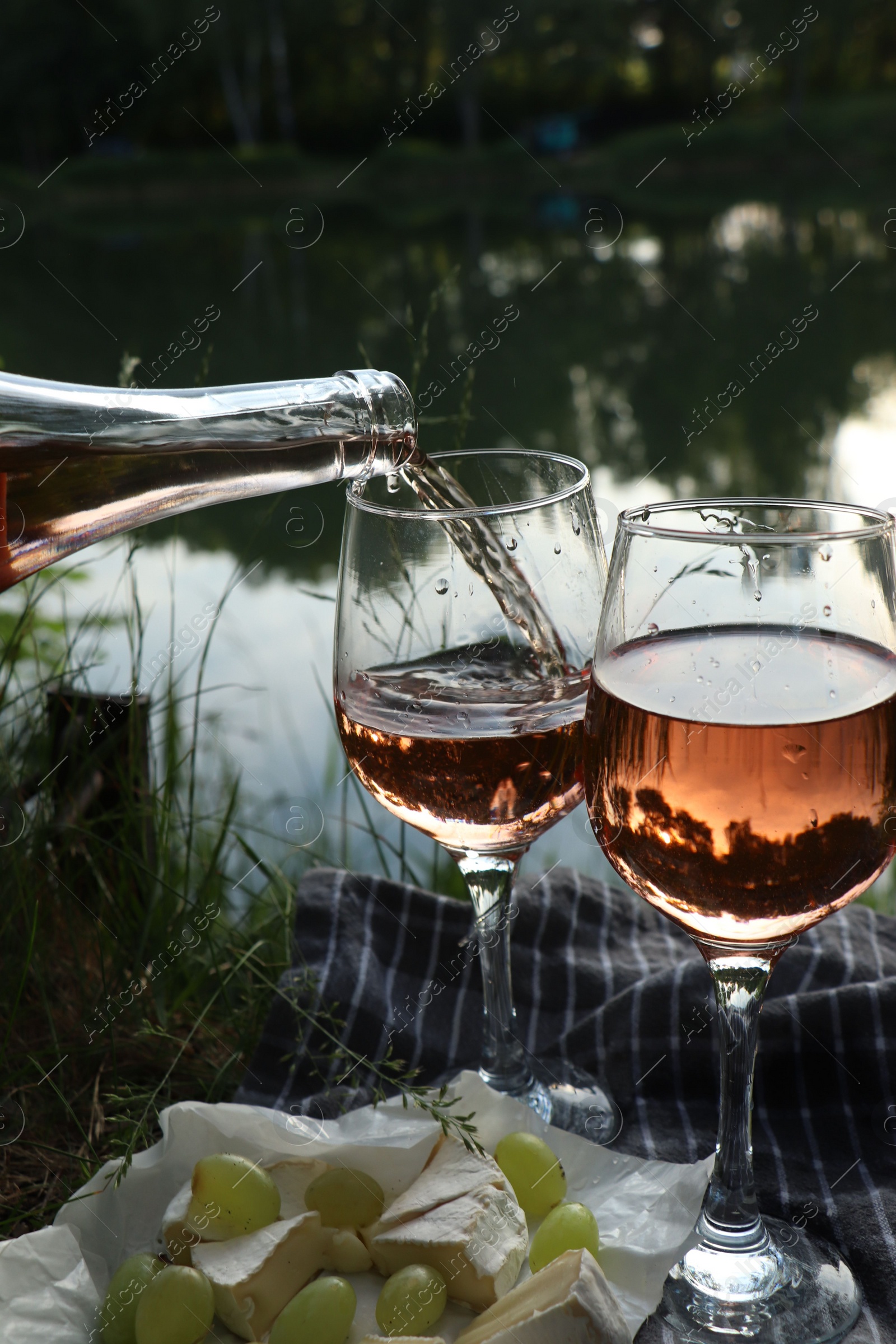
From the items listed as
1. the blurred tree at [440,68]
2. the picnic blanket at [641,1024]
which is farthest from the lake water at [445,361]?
the blurred tree at [440,68]

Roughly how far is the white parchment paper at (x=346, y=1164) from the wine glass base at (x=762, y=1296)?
0.15ft

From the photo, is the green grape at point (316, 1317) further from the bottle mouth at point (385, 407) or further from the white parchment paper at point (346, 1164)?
the bottle mouth at point (385, 407)

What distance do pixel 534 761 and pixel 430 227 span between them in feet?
48.1

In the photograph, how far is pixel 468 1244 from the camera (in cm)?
85

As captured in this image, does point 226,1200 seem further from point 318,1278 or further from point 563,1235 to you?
point 563,1235

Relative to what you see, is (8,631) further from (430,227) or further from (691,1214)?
(430,227)

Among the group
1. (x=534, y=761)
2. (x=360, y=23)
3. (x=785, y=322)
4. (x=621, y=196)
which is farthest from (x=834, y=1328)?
(x=360, y=23)

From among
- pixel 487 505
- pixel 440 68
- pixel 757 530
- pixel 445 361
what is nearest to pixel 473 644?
pixel 487 505

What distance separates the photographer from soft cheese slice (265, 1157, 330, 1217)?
3.10 feet

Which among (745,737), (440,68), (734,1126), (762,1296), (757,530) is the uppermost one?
(440,68)

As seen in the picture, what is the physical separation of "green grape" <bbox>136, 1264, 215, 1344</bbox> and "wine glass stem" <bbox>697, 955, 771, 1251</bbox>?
387 mm

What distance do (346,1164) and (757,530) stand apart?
59 centimetres

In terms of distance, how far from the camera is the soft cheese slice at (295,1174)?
3.10 feet

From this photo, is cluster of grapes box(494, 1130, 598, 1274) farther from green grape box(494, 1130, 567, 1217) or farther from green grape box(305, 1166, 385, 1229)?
green grape box(305, 1166, 385, 1229)
